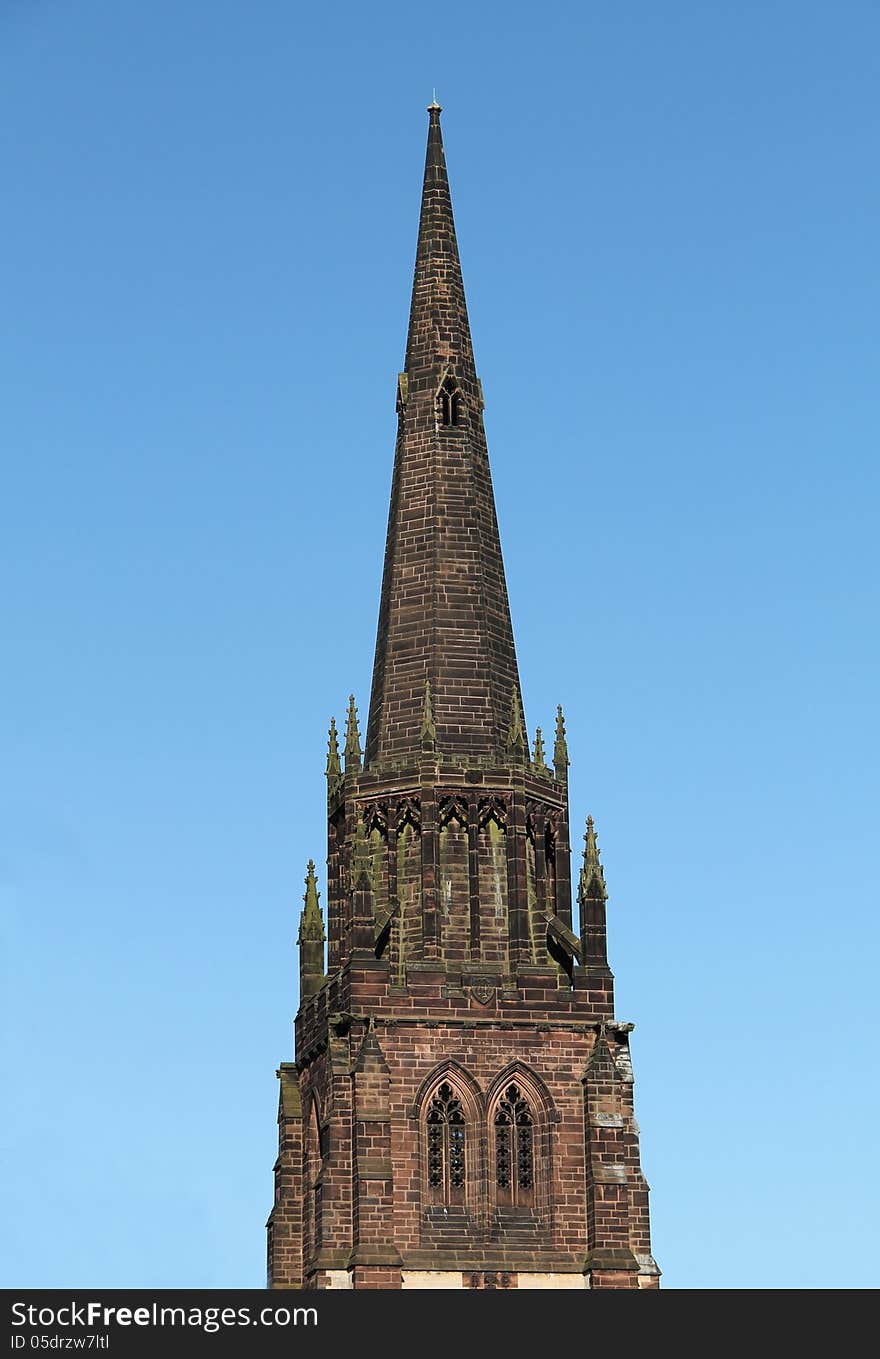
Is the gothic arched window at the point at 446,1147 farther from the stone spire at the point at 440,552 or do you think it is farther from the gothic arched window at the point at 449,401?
the gothic arched window at the point at 449,401

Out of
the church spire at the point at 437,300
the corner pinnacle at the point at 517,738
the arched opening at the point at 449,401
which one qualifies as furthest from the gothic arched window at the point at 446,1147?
the church spire at the point at 437,300

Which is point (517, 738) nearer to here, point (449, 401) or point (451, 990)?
point (451, 990)

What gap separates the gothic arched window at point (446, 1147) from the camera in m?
81.0

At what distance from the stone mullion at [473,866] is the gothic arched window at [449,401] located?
12.0 meters

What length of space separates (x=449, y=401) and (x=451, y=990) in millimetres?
18249

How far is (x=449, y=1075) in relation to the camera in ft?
268

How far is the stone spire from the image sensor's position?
8681 cm

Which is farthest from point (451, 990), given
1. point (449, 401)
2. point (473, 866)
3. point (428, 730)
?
point (449, 401)

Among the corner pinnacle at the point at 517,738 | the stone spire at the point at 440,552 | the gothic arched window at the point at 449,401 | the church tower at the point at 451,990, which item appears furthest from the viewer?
the gothic arched window at the point at 449,401

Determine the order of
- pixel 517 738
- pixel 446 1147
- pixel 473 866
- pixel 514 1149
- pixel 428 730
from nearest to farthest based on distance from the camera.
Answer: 1. pixel 446 1147
2. pixel 514 1149
3. pixel 473 866
4. pixel 428 730
5. pixel 517 738

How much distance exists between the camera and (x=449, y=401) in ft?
299

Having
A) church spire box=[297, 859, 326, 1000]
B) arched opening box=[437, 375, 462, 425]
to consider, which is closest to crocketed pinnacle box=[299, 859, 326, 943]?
church spire box=[297, 859, 326, 1000]
